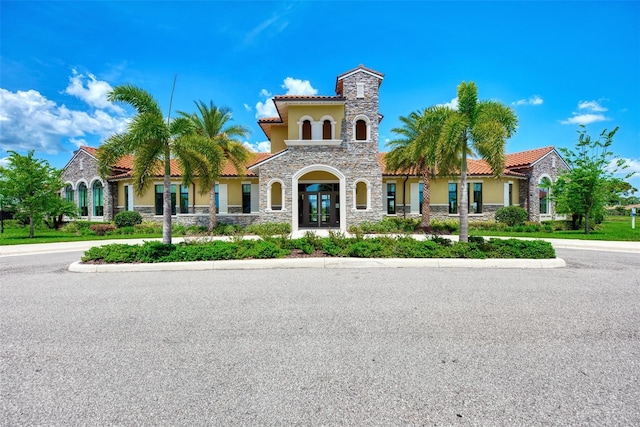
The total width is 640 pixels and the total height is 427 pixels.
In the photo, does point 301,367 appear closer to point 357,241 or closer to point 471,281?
point 471,281

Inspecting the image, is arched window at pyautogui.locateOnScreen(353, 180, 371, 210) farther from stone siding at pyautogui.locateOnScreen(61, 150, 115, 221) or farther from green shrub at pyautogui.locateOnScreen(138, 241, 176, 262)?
stone siding at pyautogui.locateOnScreen(61, 150, 115, 221)

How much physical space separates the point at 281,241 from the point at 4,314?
24.6 ft

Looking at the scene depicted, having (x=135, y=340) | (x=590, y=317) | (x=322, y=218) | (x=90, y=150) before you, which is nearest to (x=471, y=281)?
(x=590, y=317)

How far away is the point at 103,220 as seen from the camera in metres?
26.9

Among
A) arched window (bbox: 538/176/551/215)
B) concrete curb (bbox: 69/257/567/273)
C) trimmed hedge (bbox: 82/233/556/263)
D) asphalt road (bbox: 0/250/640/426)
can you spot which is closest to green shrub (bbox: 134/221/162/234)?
trimmed hedge (bbox: 82/233/556/263)

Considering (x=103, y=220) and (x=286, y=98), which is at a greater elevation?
(x=286, y=98)

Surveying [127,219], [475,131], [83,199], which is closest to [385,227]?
[475,131]

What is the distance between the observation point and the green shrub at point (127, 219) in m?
23.9

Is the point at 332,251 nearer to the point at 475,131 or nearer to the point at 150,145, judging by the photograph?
the point at 475,131

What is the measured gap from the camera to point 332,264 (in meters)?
10.0

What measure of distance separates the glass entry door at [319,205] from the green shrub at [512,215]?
44.2ft

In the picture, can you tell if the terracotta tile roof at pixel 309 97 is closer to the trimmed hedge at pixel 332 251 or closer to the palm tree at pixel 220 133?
the palm tree at pixel 220 133

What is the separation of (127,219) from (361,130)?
62.0ft

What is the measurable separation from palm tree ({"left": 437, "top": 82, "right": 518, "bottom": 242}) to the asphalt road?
598 cm
